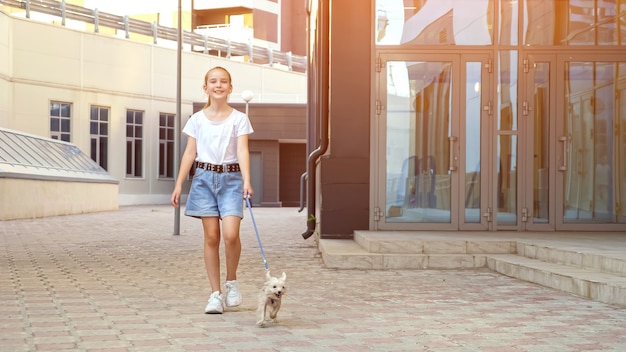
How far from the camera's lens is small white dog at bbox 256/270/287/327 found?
6.04 m

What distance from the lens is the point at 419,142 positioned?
12695mm

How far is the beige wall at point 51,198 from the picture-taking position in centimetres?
2308

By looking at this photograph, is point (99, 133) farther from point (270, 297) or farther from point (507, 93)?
point (270, 297)

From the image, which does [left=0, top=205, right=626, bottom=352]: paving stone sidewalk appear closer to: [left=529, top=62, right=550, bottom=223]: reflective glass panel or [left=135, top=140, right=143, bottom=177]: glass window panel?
[left=529, top=62, right=550, bottom=223]: reflective glass panel

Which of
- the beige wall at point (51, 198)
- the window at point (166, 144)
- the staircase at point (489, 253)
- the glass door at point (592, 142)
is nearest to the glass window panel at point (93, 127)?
the window at point (166, 144)

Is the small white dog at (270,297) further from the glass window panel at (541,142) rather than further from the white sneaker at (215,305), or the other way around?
the glass window panel at (541,142)

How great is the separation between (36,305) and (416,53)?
6.73 m

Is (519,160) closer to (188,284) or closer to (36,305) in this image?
(188,284)

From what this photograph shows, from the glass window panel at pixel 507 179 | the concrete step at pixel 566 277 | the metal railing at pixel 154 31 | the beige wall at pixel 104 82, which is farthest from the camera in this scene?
the metal railing at pixel 154 31

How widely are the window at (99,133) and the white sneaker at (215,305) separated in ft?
106

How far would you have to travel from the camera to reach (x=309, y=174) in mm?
14852

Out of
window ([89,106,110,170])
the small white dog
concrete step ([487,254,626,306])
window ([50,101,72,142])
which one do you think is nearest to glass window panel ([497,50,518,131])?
concrete step ([487,254,626,306])

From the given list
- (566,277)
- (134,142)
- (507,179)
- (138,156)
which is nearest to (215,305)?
(566,277)

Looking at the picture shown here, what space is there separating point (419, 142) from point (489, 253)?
225 cm
